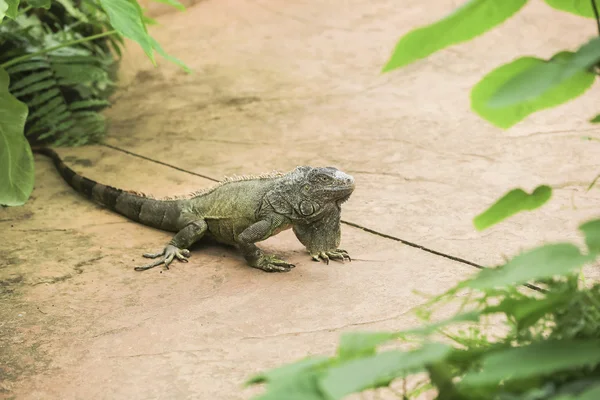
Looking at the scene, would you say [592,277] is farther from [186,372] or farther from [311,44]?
[311,44]

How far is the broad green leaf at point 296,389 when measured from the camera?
104cm

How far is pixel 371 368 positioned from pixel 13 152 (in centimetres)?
351

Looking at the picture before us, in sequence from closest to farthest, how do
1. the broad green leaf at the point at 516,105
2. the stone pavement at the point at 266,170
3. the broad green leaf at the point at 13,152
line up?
the broad green leaf at the point at 516,105 < the stone pavement at the point at 266,170 < the broad green leaf at the point at 13,152

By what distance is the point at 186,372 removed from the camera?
10.3 ft

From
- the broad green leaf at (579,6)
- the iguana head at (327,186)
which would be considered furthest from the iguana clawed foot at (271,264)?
the broad green leaf at (579,6)

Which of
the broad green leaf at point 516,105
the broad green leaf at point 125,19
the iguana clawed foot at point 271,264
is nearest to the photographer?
the broad green leaf at point 516,105

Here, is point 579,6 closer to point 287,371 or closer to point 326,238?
point 287,371

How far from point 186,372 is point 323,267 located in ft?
→ 4.07

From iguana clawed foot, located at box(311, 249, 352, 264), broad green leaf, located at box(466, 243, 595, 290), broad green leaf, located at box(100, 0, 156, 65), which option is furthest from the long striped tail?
broad green leaf, located at box(466, 243, 595, 290)

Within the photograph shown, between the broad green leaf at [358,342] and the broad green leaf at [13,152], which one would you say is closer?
the broad green leaf at [358,342]

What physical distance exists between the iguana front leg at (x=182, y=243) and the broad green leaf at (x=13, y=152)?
2.60 ft

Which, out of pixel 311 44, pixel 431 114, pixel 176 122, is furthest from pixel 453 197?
pixel 311 44

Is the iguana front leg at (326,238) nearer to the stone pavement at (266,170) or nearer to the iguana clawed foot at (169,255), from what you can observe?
the stone pavement at (266,170)

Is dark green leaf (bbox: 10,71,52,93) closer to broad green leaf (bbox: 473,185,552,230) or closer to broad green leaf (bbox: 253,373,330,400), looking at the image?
broad green leaf (bbox: 473,185,552,230)
